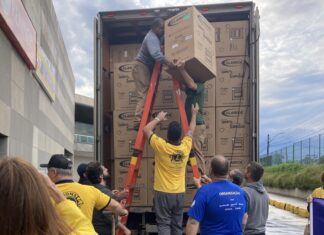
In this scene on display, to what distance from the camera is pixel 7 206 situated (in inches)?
50.7

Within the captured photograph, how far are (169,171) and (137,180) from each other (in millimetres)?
1082

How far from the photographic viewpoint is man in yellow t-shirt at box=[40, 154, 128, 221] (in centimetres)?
289

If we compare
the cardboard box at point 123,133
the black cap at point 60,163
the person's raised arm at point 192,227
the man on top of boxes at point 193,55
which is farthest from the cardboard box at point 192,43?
the black cap at point 60,163

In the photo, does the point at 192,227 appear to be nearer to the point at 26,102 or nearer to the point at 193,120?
the point at 193,120

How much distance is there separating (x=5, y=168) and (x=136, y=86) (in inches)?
152

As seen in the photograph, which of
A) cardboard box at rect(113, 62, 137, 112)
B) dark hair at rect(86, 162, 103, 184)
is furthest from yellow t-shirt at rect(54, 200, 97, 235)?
cardboard box at rect(113, 62, 137, 112)

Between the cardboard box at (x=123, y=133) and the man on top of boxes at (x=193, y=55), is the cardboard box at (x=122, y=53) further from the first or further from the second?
the man on top of boxes at (x=193, y=55)

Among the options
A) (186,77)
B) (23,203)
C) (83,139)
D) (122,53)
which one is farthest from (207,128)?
(83,139)

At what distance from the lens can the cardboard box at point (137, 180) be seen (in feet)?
17.3

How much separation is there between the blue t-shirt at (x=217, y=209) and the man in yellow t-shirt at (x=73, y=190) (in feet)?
2.43

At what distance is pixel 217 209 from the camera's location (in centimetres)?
325

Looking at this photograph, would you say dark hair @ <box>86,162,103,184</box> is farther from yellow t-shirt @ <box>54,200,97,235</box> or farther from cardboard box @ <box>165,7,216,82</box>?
yellow t-shirt @ <box>54,200,97,235</box>

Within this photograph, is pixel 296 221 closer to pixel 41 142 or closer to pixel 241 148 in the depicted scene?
pixel 241 148

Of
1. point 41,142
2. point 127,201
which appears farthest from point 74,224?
point 41,142
